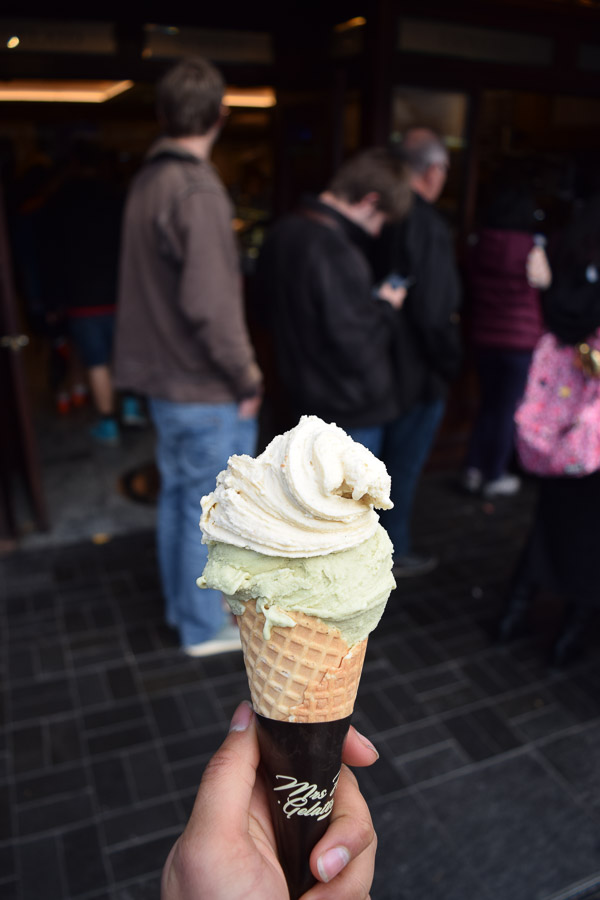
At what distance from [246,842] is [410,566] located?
306cm

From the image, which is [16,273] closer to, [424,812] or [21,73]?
[21,73]

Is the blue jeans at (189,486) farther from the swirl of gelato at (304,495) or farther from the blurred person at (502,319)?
the blurred person at (502,319)

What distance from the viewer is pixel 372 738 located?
2.99 meters

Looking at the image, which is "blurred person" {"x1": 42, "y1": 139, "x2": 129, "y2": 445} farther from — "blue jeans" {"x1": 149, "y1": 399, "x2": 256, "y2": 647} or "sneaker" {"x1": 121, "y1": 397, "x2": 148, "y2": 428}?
"blue jeans" {"x1": 149, "y1": 399, "x2": 256, "y2": 647}

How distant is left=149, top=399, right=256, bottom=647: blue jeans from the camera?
3057 mm

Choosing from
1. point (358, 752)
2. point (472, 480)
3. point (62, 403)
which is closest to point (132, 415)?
point (62, 403)

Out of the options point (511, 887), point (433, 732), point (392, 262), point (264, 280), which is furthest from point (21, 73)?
point (511, 887)

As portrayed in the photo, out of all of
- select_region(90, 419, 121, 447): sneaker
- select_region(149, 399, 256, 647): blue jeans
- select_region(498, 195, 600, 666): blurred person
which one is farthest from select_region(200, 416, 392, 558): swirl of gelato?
select_region(90, 419, 121, 447): sneaker

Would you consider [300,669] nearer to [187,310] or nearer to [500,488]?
[187,310]

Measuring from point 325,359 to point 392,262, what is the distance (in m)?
0.83

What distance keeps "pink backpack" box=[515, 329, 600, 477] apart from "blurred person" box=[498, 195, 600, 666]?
0.32ft

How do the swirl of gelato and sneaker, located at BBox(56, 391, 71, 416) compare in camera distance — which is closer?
the swirl of gelato

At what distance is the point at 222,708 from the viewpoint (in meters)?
3.12

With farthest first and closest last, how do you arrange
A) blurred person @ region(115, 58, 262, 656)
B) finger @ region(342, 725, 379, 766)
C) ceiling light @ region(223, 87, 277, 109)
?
ceiling light @ region(223, 87, 277, 109), blurred person @ region(115, 58, 262, 656), finger @ region(342, 725, 379, 766)
